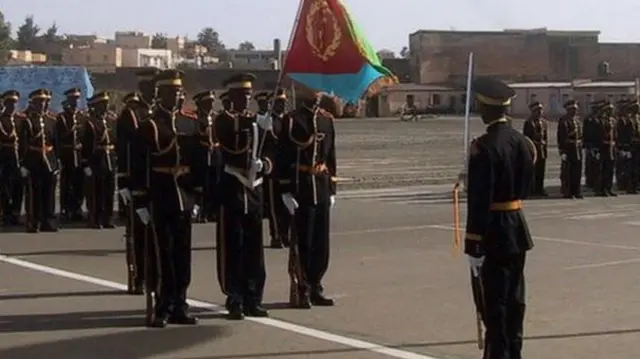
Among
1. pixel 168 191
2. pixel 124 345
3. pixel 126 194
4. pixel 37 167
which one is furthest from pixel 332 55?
pixel 37 167

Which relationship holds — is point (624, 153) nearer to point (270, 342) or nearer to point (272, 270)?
point (272, 270)

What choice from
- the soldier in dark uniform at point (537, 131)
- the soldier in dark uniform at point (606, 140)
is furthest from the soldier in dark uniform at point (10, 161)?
the soldier in dark uniform at point (606, 140)

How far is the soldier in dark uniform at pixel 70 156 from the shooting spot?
19.5 meters

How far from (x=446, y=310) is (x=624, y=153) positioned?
16.0 m

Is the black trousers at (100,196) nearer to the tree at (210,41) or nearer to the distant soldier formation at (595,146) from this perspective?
the distant soldier formation at (595,146)

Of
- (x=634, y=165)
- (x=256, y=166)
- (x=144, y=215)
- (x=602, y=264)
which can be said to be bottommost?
(x=602, y=264)

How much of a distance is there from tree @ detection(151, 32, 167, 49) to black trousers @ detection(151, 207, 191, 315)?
156996mm

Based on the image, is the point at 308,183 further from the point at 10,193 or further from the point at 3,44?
the point at 3,44

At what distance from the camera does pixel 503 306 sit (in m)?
8.07

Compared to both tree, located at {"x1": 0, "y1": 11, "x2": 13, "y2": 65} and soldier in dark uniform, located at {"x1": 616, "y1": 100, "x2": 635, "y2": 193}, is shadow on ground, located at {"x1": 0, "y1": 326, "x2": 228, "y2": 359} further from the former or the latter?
tree, located at {"x1": 0, "y1": 11, "x2": 13, "y2": 65}

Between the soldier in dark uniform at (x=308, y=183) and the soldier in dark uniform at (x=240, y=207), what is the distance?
0.49 meters

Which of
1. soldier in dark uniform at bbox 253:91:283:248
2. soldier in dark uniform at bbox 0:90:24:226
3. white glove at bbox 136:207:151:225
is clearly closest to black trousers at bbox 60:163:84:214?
soldier in dark uniform at bbox 0:90:24:226

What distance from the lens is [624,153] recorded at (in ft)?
86.0

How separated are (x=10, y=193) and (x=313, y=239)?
377 inches
